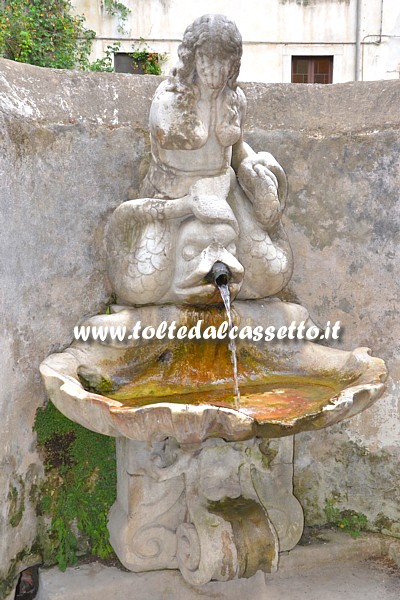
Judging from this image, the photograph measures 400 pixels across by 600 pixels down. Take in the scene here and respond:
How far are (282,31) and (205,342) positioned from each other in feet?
30.7

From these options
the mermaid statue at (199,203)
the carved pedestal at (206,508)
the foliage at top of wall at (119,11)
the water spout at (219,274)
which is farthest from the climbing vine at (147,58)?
the carved pedestal at (206,508)

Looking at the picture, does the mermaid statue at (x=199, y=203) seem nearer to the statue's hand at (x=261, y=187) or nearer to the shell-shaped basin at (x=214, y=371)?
the statue's hand at (x=261, y=187)

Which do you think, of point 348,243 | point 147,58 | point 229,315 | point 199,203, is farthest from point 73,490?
point 147,58

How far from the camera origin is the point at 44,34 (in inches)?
343

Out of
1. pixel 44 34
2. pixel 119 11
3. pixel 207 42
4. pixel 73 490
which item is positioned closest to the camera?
pixel 207 42

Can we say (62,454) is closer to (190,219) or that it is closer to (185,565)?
(185,565)

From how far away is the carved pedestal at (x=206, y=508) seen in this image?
2619mm

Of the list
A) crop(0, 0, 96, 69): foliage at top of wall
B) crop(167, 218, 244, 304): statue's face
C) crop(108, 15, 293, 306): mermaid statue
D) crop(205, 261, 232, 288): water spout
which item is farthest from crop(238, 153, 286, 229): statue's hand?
crop(0, 0, 96, 69): foliage at top of wall

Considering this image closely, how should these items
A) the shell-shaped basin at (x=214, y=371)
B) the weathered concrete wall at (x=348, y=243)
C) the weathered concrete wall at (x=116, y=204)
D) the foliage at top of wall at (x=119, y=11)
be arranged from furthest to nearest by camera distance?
the foliage at top of wall at (x=119, y=11)
the weathered concrete wall at (x=348, y=243)
the weathered concrete wall at (x=116, y=204)
the shell-shaped basin at (x=214, y=371)

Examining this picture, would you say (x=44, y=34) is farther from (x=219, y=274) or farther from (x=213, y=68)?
(x=219, y=274)

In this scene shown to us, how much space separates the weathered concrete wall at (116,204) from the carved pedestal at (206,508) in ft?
1.32

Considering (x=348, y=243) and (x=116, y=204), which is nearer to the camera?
(x=116, y=204)

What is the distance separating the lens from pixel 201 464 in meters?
2.71

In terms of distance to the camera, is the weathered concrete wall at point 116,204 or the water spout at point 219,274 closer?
the water spout at point 219,274
